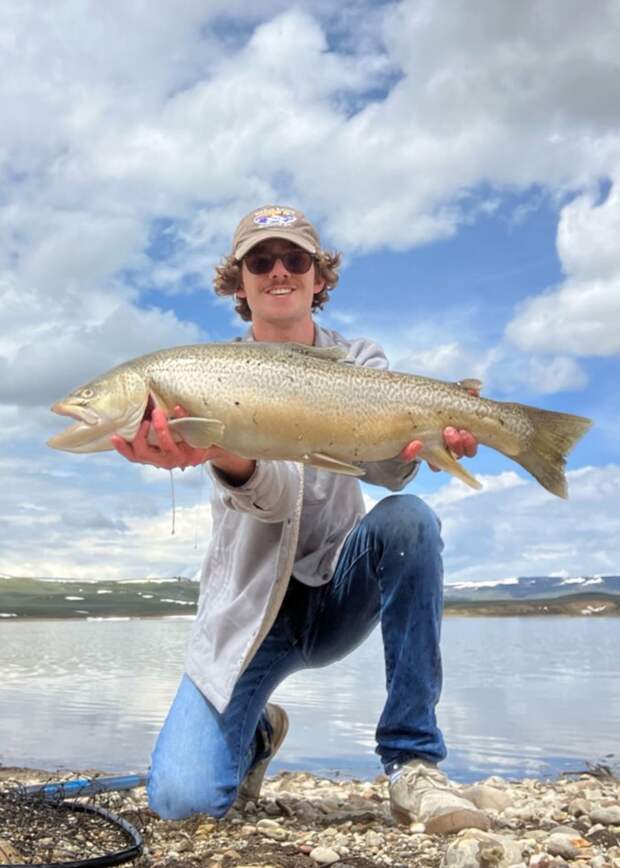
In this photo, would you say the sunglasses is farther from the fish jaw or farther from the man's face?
the fish jaw

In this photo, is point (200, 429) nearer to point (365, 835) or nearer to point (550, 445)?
point (550, 445)

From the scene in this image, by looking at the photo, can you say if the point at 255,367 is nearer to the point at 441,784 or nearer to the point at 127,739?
the point at 441,784

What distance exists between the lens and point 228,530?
5.26 meters

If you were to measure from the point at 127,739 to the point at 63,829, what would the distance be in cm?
616

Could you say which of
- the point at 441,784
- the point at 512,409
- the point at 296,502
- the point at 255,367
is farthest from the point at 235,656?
the point at 512,409

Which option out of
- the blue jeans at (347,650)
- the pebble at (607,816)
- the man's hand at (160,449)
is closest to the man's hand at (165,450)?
the man's hand at (160,449)

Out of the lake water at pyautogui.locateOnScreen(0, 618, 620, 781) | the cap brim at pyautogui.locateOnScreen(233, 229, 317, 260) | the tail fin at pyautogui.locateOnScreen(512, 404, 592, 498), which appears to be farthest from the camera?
the lake water at pyautogui.locateOnScreen(0, 618, 620, 781)

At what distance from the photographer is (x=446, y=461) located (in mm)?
4652

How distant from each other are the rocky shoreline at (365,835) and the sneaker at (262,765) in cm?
7

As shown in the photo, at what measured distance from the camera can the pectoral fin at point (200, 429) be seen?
418cm

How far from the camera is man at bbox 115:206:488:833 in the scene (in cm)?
464

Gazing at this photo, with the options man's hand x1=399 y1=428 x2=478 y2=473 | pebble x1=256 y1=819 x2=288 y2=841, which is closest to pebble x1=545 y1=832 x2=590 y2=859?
pebble x1=256 y1=819 x2=288 y2=841

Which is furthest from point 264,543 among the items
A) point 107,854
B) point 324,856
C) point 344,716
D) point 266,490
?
point 344,716

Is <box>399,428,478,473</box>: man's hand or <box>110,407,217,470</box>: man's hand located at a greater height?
<box>399,428,478,473</box>: man's hand
